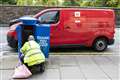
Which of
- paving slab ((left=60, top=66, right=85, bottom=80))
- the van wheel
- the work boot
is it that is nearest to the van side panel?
the van wheel

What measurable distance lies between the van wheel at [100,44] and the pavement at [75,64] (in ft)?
0.77

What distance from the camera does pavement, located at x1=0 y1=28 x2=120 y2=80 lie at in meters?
8.17

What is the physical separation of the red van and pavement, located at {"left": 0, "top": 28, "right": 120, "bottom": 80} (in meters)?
0.43

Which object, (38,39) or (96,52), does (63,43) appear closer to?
(96,52)

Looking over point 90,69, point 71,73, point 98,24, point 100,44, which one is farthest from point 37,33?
point 100,44

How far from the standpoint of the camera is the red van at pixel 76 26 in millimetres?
11820

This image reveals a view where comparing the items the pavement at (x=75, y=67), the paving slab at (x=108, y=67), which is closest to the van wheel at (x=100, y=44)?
the pavement at (x=75, y=67)

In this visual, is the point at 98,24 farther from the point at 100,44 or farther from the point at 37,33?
the point at 37,33

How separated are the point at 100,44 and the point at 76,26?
1266mm

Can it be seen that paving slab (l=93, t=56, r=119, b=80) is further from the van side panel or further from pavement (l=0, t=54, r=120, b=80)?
the van side panel

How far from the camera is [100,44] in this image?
12.3m

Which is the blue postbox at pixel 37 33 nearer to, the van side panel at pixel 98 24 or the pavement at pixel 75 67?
the pavement at pixel 75 67

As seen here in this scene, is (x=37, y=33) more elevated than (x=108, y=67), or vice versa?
(x=37, y=33)

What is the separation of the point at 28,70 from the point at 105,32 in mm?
5018
